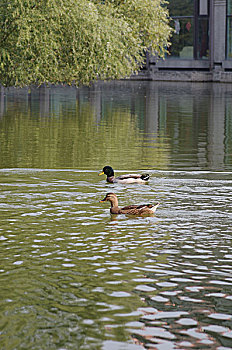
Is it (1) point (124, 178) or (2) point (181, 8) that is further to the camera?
(2) point (181, 8)

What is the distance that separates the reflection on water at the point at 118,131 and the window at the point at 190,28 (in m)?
19.3

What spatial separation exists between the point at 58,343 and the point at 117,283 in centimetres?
205

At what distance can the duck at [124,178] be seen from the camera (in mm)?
17212

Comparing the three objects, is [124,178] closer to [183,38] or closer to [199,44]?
[199,44]

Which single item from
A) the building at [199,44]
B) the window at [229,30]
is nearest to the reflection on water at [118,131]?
the window at [229,30]

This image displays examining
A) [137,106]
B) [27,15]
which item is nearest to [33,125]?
[27,15]

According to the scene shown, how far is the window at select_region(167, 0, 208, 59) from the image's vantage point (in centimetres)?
7106

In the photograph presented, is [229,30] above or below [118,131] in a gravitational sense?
above

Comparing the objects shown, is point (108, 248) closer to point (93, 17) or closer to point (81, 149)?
point (81, 149)

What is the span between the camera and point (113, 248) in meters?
11.7

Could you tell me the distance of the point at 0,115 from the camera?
1436 inches

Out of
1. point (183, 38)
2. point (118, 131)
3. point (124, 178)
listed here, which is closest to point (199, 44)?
point (183, 38)

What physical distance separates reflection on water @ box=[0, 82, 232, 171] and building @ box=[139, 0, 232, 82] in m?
16.5

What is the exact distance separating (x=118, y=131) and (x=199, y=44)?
43.1 m
